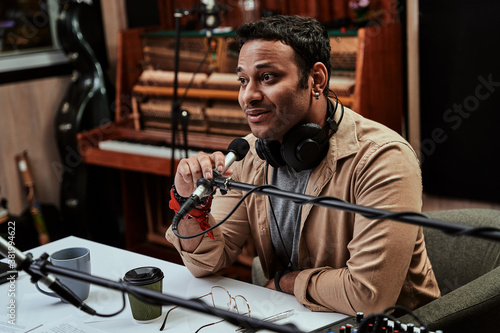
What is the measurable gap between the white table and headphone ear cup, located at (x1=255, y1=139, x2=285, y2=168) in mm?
352

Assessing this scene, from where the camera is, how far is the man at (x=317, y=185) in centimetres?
152

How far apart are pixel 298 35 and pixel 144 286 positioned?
0.78 m

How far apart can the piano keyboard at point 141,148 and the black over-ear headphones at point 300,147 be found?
171 centimetres

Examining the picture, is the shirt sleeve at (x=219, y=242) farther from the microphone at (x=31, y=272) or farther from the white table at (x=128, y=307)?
the microphone at (x=31, y=272)

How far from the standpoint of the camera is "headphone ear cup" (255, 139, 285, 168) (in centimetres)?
172

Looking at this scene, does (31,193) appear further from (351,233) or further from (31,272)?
(31,272)

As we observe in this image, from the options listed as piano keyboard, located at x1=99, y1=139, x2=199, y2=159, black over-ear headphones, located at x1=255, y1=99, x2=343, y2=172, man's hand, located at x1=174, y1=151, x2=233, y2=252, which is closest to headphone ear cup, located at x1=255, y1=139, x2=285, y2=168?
black over-ear headphones, located at x1=255, y1=99, x2=343, y2=172

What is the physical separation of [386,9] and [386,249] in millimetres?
2110

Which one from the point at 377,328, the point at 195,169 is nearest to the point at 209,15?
the point at 195,169

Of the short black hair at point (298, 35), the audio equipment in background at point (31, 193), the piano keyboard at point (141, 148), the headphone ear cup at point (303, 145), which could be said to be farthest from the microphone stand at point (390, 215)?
the audio equipment in background at point (31, 193)

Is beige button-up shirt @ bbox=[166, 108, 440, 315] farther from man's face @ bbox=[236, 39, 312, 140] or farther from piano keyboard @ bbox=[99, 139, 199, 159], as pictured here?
piano keyboard @ bbox=[99, 139, 199, 159]

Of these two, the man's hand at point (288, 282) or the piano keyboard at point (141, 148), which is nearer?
the man's hand at point (288, 282)

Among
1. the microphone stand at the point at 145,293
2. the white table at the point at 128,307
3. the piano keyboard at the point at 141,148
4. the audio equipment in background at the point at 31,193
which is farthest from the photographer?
the audio equipment in background at the point at 31,193

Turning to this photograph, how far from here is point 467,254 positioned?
1.91 meters
